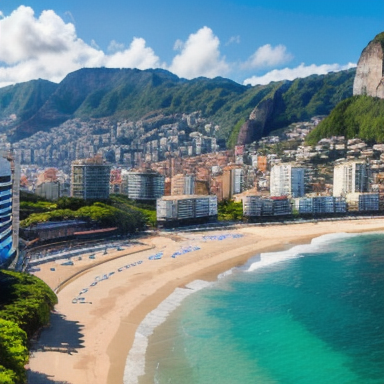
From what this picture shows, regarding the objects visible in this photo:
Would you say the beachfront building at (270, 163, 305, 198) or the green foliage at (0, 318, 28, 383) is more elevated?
the beachfront building at (270, 163, 305, 198)

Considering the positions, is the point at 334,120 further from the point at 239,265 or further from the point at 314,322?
the point at 314,322

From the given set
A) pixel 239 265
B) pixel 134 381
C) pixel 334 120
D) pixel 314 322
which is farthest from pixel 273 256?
pixel 334 120

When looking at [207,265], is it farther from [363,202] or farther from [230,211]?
[363,202]

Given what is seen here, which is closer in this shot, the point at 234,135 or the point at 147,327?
the point at 147,327

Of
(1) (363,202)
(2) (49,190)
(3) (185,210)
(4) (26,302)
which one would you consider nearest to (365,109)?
(1) (363,202)

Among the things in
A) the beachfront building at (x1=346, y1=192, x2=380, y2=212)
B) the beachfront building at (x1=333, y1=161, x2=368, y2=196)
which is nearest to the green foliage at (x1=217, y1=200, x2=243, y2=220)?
the beachfront building at (x1=346, y1=192, x2=380, y2=212)

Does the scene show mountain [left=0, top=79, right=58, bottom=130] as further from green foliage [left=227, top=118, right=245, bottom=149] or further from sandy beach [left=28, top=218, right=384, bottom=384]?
sandy beach [left=28, top=218, right=384, bottom=384]
